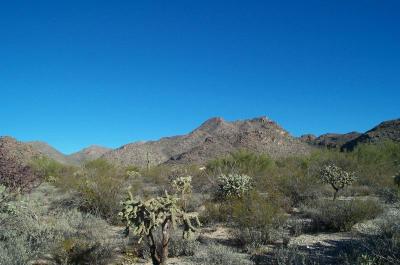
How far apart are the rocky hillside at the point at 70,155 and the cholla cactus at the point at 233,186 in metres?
47.8

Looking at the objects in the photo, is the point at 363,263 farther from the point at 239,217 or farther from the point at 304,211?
the point at 304,211

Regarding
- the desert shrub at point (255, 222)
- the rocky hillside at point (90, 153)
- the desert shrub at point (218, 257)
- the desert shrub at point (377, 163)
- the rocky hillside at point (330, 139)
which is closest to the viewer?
the desert shrub at point (218, 257)

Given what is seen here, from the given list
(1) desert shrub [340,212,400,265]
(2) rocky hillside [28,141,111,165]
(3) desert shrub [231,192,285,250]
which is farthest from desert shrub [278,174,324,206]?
(2) rocky hillside [28,141,111,165]

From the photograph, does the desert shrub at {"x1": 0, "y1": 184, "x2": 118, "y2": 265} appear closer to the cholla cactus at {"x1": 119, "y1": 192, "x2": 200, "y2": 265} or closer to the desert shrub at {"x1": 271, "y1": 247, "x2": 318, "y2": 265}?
the cholla cactus at {"x1": 119, "y1": 192, "x2": 200, "y2": 265}

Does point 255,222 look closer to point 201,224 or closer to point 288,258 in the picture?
point 201,224

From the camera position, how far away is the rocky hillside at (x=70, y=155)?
245 ft

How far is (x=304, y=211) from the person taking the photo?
574 inches

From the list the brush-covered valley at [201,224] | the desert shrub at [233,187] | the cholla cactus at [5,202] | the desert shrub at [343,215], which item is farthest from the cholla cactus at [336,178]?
the cholla cactus at [5,202]

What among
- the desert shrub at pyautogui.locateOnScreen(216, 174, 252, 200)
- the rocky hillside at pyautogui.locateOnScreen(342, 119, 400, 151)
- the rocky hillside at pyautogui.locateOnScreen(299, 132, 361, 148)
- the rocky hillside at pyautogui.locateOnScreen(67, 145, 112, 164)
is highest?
the rocky hillside at pyautogui.locateOnScreen(67, 145, 112, 164)

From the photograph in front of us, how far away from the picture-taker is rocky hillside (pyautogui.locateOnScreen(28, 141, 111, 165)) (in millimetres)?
74625

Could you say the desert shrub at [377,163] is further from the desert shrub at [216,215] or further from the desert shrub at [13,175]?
the desert shrub at [13,175]

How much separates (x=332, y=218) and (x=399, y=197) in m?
5.84

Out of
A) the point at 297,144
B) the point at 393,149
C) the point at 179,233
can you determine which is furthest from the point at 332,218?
the point at 297,144

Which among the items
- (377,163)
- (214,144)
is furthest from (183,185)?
(214,144)
